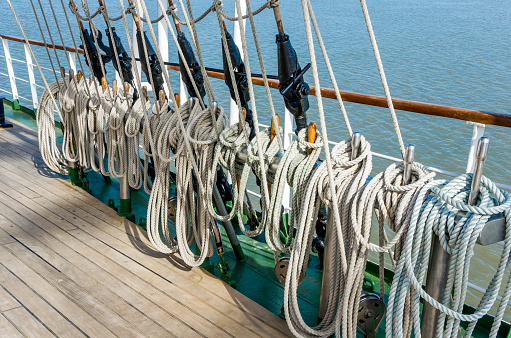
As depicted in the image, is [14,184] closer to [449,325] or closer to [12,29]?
[449,325]

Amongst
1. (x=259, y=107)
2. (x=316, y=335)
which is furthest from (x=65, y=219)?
(x=259, y=107)

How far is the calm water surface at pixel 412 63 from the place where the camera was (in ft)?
26.7

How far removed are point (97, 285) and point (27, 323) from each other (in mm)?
319

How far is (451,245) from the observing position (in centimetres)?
129

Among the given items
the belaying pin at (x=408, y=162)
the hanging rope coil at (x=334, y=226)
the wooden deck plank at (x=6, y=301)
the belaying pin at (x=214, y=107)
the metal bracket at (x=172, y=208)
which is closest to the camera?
the belaying pin at (x=408, y=162)

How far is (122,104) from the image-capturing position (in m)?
2.58

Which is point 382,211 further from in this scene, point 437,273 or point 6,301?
point 6,301

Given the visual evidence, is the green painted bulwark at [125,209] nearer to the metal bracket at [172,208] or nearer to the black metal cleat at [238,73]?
the metal bracket at [172,208]

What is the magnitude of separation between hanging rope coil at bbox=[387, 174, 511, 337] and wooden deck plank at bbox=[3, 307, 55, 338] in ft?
3.93

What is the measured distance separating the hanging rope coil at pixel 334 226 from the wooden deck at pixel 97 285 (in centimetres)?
16

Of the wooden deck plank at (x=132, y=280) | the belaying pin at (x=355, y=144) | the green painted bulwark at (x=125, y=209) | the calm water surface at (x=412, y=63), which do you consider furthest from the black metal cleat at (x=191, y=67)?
the calm water surface at (x=412, y=63)

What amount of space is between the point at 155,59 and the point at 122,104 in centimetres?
29

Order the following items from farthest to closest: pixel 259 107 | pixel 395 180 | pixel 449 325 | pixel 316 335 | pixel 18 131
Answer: pixel 259 107 → pixel 18 131 → pixel 316 335 → pixel 395 180 → pixel 449 325

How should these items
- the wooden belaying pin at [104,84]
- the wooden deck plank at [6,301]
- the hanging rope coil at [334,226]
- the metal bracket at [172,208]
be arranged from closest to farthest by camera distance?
1. the hanging rope coil at [334,226]
2. the wooden deck plank at [6,301]
3. the metal bracket at [172,208]
4. the wooden belaying pin at [104,84]
